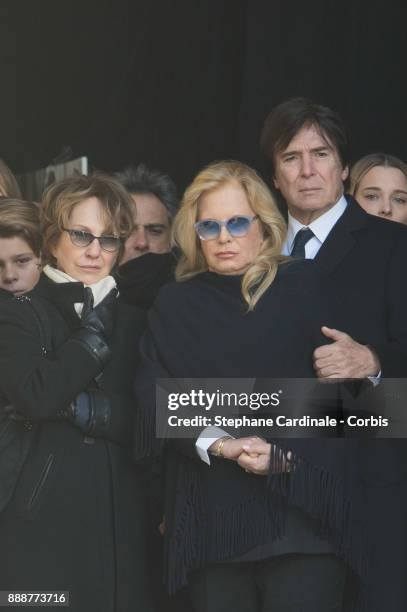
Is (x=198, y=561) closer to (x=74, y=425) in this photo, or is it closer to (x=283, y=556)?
(x=283, y=556)

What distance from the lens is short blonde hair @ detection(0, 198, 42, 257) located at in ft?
10.9

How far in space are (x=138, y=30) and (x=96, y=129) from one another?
408 millimetres

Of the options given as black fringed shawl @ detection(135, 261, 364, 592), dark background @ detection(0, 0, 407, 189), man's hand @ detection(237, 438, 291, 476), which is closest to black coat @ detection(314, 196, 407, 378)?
black fringed shawl @ detection(135, 261, 364, 592)

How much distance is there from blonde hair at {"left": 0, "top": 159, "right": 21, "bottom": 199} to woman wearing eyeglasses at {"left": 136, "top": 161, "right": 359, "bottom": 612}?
0.81 metres

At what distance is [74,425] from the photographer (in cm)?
304

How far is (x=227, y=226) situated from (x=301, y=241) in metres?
0.34

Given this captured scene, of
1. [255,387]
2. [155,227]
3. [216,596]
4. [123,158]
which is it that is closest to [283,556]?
[216,596]

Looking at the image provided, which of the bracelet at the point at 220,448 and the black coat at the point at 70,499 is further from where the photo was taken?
the black coat at the point at 70,499

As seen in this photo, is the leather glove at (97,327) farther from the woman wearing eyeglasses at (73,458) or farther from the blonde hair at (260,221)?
the blonde hair at (260,221)

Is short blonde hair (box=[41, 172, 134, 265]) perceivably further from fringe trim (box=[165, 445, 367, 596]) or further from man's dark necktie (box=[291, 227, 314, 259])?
fringe trim (box=[165, 445, 367, 596])

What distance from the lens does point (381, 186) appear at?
3631 millimetres

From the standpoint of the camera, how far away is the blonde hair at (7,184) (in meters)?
3.62

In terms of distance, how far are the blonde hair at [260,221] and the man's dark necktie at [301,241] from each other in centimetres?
21

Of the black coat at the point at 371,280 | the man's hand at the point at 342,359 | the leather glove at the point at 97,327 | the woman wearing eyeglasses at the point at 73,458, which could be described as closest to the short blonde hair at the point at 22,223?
the woman wearing eyeglasses at the point at 73,458
